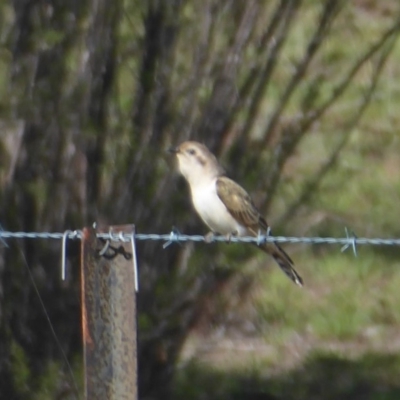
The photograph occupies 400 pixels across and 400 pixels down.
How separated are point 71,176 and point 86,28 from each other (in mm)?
870

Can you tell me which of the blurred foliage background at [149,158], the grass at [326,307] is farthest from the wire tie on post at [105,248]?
the grass at [326,307]

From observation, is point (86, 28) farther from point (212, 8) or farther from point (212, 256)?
point (212, 256)

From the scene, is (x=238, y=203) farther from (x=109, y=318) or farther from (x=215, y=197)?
(x=109, y=318)

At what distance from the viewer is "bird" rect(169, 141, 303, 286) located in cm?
676

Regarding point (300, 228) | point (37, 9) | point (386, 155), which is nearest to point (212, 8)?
point (37, 9)

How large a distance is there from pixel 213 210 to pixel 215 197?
0.37 feet

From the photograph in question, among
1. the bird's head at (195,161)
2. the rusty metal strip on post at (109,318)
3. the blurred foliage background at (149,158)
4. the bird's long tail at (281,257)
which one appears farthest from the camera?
the bird's head at (195,161)

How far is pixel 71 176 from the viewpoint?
7.03 metres

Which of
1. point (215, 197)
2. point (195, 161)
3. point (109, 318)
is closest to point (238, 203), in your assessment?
point (215, 197)

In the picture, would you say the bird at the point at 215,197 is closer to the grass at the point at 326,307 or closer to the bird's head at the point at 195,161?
the bird's head at the point at 195,161

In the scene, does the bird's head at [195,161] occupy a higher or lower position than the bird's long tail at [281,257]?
higher

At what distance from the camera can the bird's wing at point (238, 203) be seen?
678cm

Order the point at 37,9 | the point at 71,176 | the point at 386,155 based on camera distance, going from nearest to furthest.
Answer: the point at 37,9
the point at 71,176
the point at 386,155

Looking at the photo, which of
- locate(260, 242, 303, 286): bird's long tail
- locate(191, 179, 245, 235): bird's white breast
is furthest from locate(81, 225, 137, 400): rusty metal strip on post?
locate(191, 179, 245, 235): bird's white breast
